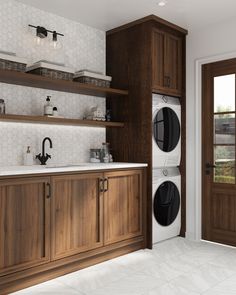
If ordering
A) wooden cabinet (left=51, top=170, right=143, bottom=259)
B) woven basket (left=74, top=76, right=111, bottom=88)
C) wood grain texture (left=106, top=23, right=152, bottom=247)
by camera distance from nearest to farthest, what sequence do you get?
wooden cabinet (left=51, top=170, right=143, bottom=259) < woven basket (left=74, top=76, right=111, bottom=88) < wood grain texture (left=106, top=23, right=152, bottom=247)

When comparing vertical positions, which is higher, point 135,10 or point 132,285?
point 135,10

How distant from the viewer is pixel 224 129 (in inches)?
148

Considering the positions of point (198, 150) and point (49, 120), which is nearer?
point (49, 120)

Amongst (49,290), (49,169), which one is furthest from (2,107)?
→ (49,290)

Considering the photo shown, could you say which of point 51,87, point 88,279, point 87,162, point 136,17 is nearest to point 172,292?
point 88,279

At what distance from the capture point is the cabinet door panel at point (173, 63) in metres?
3.84

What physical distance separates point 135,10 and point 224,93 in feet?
4.54

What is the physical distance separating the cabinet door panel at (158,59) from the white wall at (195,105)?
0.47 m

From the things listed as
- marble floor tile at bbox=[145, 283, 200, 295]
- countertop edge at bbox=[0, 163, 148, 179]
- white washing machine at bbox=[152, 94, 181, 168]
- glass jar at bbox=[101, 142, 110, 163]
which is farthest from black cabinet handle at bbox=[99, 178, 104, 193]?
marble floor tile at bbox=[145, 283, 200, 295]

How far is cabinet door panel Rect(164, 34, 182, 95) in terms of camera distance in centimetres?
384

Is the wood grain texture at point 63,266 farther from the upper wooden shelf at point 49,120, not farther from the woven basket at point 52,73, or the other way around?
the woven basket at point 52,73

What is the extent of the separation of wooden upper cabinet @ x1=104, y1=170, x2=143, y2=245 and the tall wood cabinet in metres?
0.17

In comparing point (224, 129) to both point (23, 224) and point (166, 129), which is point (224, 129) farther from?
point (23, 224)

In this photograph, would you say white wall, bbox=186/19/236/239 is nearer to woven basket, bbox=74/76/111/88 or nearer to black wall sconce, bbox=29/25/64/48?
woven basket, bbox=74/76/111/88
